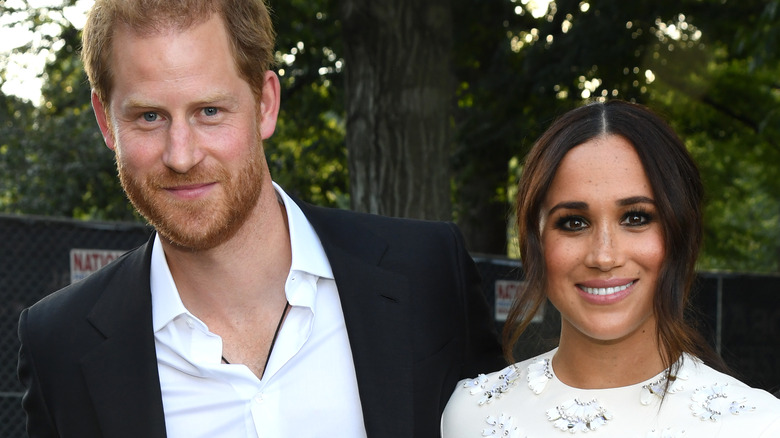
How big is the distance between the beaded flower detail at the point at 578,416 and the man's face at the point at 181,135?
116cm

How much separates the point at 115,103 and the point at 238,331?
2.74 feet

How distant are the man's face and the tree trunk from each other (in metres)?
3.28

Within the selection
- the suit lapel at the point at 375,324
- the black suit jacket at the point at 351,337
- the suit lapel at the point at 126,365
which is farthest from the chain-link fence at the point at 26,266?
the suit lapel at the point at 375,324

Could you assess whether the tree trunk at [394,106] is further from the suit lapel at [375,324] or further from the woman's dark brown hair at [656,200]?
the woman's dark brown hair at [656,200]

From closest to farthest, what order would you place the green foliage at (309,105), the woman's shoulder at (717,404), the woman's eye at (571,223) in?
the woman's shoulder at (717,404), the woman's eye at (571,223), the green foliage at (309,105)

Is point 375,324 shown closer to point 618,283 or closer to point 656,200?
point 618,283

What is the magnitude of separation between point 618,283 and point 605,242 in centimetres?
13

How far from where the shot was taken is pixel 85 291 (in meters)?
2.99

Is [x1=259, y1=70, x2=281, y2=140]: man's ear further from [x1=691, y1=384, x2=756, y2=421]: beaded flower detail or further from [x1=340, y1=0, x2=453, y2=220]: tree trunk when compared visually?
[x1=340, y1=0, x2=453, y2=220]: tree trunk

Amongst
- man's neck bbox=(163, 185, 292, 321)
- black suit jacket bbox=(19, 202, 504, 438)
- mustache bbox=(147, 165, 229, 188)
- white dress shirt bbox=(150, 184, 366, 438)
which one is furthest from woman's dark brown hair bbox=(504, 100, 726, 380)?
mustache bbox=(147, 165, 229, 188)

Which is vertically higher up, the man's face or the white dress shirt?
the man's face

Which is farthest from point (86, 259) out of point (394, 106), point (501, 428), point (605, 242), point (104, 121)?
point (605, 242)

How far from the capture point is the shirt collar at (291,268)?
113 inches

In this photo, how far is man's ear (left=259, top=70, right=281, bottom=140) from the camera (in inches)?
121
